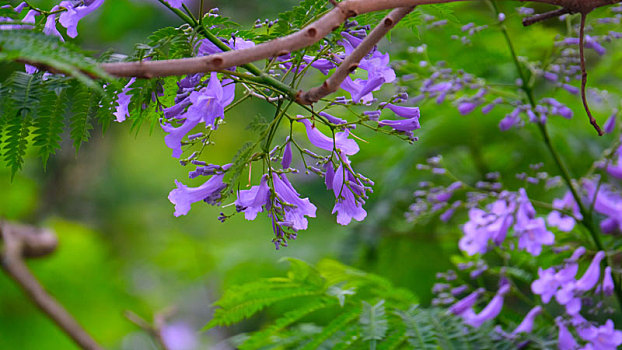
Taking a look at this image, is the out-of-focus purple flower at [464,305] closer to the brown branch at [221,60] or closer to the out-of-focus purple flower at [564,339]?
the out-of-focus purple flower at [564,339]

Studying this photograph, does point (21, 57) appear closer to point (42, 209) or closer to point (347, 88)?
point (347, 88)

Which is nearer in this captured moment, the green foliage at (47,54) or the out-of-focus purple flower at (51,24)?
the green foliage at (47,54)

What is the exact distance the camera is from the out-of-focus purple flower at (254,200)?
0.66 metres

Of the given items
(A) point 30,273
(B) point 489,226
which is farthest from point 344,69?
(A) point 30,273

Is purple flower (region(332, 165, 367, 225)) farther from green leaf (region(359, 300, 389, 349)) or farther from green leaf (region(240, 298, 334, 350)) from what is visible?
green leaf (region(240, 298, 334, 350))

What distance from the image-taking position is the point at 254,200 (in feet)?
2.19

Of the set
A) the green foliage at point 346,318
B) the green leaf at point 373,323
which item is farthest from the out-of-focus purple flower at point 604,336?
the green leaf at point 373,323

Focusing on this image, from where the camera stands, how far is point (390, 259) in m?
1.91

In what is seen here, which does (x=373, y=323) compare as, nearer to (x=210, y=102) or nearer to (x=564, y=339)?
(x=564, y=339)

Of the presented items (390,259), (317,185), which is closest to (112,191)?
(317,185)

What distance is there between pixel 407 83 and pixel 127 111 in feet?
3.22

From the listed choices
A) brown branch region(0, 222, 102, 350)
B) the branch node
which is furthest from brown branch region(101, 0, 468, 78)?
brown branch region(0, 222, 102, 350)

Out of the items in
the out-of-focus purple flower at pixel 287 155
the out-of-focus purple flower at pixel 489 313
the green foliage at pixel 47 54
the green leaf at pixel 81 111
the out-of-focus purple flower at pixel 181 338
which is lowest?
the out-of-focus purple flower at pixel 181 338

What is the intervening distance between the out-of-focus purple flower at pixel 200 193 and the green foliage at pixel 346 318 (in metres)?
0.48
